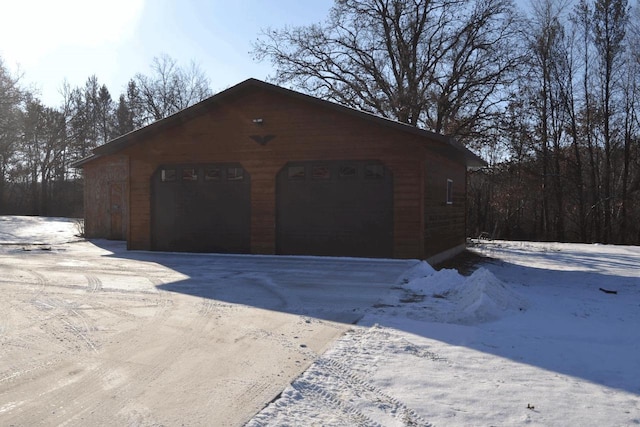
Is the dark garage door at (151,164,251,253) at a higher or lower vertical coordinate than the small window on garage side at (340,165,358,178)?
lower

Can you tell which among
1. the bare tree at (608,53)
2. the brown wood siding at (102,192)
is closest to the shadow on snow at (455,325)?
the brown wood siding at (102,192)

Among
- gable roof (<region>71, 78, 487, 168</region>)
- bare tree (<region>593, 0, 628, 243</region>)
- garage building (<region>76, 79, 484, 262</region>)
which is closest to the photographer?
gable roof (<region>71, 78, 487, 168</region>)

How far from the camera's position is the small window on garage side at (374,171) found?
13109 millimetres

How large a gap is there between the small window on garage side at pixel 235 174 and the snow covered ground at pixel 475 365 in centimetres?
678

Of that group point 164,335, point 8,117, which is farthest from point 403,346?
point 8,117

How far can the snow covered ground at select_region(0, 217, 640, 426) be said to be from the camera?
3809mm

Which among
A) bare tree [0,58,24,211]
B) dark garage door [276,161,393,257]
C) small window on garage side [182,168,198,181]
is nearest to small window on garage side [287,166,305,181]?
dark garage door [276,161,393,257]

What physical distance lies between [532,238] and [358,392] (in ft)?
109

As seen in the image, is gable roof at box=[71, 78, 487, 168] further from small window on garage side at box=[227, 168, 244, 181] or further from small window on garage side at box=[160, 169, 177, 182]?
small window on garage side at box=[227, 168, 244, 181]

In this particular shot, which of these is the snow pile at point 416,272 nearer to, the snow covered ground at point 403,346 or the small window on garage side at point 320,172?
the snow covered ground at point 403,346

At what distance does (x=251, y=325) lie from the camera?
642 cm

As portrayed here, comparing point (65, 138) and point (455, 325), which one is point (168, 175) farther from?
point (65, 138)

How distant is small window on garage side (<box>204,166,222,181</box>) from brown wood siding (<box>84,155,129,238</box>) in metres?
6.43

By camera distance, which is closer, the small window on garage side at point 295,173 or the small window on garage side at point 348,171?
the small window on garage side at point 348,171
